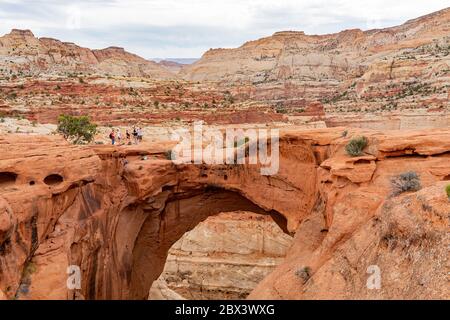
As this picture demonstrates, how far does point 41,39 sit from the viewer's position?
364 feet

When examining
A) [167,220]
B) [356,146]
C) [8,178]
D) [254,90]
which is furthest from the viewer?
[254,90]

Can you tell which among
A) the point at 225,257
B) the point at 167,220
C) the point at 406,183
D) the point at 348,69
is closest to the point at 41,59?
the point at 348,69

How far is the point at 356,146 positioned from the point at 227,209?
7327mm

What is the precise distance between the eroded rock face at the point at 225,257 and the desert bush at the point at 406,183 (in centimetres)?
1894

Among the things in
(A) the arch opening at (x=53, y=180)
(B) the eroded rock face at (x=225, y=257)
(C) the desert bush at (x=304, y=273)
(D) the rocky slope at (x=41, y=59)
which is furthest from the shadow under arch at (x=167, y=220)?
(D) the rocky slope at (x=41, y=59)

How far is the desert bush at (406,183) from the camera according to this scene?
10.2m

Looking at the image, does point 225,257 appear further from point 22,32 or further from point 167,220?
point 22,32

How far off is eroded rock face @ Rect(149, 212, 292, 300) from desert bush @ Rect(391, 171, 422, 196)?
746 inches

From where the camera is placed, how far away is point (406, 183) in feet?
33.8

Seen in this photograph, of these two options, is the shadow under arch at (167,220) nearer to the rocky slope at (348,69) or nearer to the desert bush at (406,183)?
the desert bush at (406,183)

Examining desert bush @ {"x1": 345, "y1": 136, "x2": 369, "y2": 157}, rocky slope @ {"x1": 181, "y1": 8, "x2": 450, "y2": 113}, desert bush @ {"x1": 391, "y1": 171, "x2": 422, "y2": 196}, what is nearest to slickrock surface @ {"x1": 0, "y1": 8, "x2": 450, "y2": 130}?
rocky slope @ {"x1": 181, "y1": 8, "x2": 450, "y2": 113}

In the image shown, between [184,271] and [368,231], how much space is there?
70.0 feet
